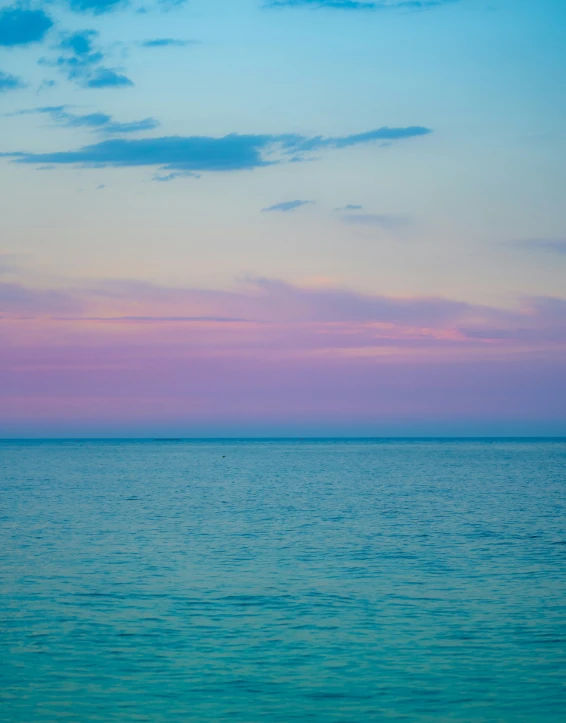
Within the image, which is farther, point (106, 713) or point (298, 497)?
point (298, 497)

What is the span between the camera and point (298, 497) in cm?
6288

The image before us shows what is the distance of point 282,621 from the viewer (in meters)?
21.3

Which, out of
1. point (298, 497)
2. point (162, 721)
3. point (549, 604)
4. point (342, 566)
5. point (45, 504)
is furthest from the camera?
point (298, 497)

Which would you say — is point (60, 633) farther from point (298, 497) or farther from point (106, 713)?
point (298, 497)

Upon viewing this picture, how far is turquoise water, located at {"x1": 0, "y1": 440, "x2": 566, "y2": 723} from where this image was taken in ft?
52.3

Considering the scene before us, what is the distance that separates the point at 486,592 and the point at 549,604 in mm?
2041

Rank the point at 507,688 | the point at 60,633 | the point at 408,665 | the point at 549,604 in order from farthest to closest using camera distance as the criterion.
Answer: the point at 549,604 → the point at 60,633 → the point at 408,665 → the point at 507,688

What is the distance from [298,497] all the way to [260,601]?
3962 centimetres

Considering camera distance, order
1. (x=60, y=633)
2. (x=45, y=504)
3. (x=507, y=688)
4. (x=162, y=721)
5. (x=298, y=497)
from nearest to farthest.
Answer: (x=162, y=721)
(x=507, y=688)
(x=60, y=633)
(x=45, y=504)
(x=298, y=497)

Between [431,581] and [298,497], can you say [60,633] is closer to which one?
[431,581]

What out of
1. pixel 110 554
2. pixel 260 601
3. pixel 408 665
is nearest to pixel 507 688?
pixel 408 665

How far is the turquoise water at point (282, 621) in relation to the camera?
52.3 ft

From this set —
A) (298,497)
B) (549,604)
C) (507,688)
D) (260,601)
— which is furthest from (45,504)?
(507,688)

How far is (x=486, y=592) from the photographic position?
24828 mm
